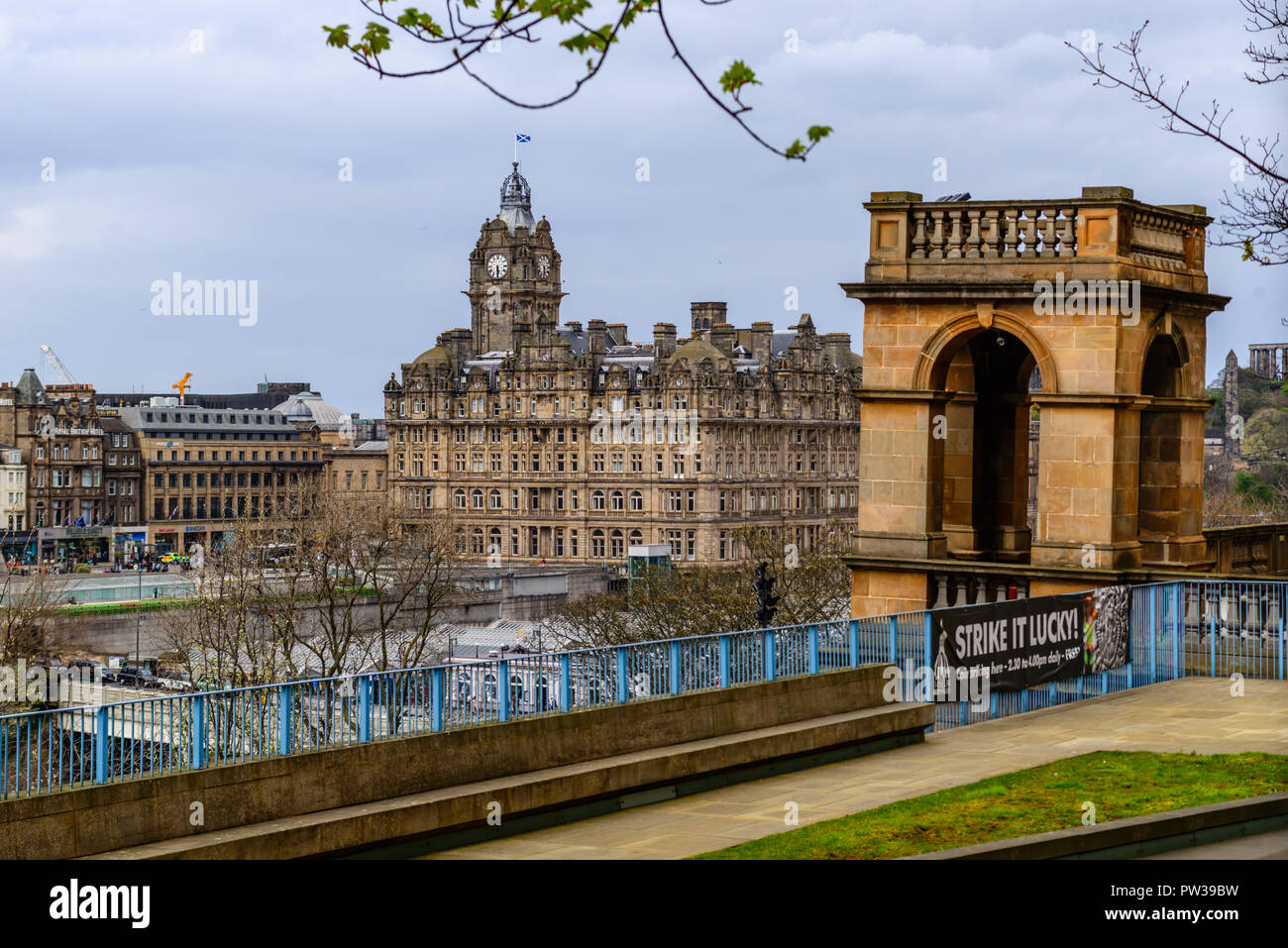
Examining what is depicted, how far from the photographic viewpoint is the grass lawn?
14273mm

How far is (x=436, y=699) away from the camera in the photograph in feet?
50.4

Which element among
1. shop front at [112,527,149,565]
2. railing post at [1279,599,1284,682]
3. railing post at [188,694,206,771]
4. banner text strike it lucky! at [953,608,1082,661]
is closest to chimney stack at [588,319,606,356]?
shop front at [112,527,149,565]

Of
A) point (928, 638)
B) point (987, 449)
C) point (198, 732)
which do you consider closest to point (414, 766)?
point (198, 732)

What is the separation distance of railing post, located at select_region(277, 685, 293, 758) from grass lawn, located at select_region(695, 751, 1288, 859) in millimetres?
3329

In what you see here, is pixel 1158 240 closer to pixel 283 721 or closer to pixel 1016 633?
pixel 1016 633

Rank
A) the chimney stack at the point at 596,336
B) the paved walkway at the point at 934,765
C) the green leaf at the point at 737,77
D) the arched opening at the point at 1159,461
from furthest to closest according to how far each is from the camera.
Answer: the chimney stack at the point at 596,336 < the arched opening at the point at 1159,461 < the paved walkway at the point at 934,765 < the green leaf at the point at 737,77

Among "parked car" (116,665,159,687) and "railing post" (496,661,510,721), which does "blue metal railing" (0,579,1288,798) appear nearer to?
"railing post" (496,661,510,721)

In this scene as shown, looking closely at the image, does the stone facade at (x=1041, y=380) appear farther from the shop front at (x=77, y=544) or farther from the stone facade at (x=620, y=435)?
the shop front at (x=77, y=544)

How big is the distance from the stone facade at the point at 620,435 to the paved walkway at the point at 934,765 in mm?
127036

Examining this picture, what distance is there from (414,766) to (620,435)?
14003 cm

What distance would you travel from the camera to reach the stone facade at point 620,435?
5955 inches

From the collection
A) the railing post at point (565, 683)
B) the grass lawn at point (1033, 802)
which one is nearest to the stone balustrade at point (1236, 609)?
the grass lawn at point (1033, 802)
